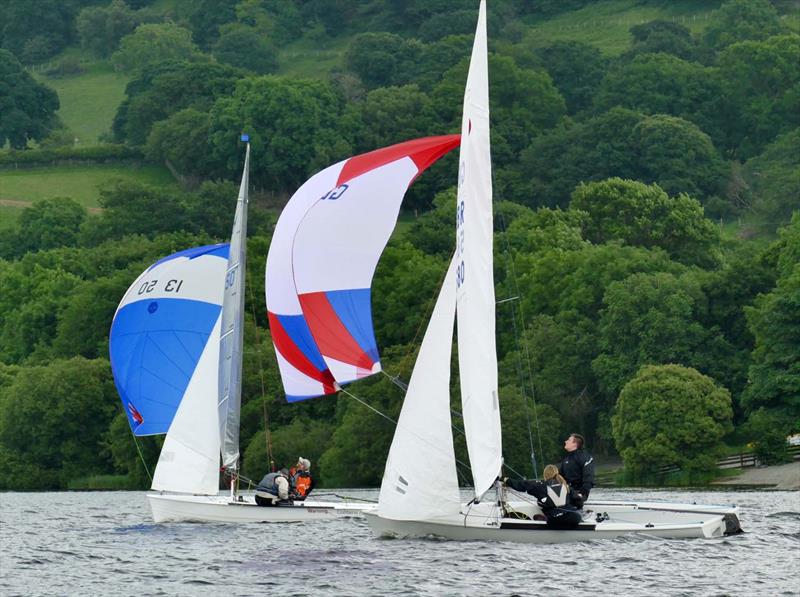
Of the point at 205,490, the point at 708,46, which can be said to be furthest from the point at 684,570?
the point at 708,46

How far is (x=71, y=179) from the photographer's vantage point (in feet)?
573

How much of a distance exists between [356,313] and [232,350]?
12328 millimetres

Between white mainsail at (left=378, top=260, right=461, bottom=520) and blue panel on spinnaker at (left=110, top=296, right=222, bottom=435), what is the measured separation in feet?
50.0

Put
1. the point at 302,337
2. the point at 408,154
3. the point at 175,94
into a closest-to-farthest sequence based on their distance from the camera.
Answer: the point at 408,154, the point at 302,337, the point at 175,94

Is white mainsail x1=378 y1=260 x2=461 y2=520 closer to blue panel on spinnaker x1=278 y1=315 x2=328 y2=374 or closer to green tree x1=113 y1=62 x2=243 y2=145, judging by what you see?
blue panel on spinnaker x1=278 y1=315 x2=328 y2=374

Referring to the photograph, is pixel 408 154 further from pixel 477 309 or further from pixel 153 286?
pixel 153 286

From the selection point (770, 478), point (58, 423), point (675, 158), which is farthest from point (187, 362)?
point (675, 158)

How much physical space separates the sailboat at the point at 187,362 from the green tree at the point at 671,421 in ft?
96.1

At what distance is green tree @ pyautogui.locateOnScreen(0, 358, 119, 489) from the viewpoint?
95000 mm

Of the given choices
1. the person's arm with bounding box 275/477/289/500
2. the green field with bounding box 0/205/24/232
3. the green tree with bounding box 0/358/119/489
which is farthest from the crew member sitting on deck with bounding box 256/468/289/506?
the green field with bounding box 0/205/24/232

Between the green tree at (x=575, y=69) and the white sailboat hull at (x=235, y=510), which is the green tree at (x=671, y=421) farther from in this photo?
the green tree at (x=575, y=69)

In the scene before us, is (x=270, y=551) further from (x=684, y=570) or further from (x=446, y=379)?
(x=684, y=570)

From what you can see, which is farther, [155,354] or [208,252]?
[208,252]

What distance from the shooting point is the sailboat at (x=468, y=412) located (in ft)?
121
